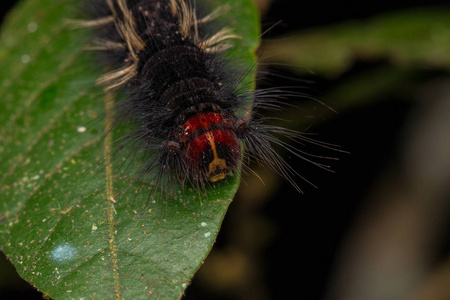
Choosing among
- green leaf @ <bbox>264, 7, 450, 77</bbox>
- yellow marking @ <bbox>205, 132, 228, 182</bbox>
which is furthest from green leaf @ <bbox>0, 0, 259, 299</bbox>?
green leaf @ <bbox>264, 7, 450, 77</bbox>

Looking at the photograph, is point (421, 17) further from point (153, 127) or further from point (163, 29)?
point (153, 127)

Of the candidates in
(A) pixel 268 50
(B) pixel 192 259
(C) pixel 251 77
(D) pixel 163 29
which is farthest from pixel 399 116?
(B) pixel 192 259

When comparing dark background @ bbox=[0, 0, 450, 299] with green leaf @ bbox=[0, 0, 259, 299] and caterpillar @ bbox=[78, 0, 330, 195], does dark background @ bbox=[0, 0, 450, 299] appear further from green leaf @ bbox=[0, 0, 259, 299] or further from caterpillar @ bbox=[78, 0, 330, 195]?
green leaf @ bbox=[0, 0, 259, 299]

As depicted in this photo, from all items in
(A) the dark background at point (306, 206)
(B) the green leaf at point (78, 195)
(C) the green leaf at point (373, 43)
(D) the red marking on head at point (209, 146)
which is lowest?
(A) the dark background at point (306, 206)

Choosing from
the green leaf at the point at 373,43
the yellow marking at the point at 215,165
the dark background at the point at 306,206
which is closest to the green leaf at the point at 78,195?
the yellow marking at the point at 215,165

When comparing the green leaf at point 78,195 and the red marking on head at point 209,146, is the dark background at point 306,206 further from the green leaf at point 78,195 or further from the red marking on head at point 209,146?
the red marking on head at point 209,146

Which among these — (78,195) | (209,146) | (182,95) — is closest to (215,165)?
(209,146)
